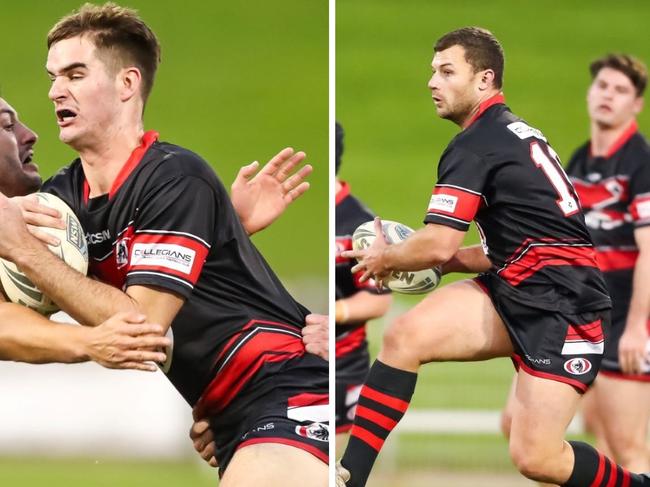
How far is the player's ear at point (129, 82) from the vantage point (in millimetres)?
3143

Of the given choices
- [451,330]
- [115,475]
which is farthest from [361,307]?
[115,475]

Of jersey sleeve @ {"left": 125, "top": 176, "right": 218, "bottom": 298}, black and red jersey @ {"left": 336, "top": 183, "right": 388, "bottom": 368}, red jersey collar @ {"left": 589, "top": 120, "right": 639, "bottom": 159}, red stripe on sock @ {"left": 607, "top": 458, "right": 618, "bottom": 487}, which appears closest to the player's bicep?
jersey sleeve @ {"left": 125, "top": 176, "right": 218, "bottom": 298}

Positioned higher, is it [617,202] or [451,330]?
[617,202]

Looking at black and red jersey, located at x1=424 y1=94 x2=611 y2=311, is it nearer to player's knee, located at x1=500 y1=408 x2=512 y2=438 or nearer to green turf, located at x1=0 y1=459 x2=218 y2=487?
player's knee, located at x1=500 y1=408 x2=512 y2=438

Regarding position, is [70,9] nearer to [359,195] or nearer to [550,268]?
[359,195]

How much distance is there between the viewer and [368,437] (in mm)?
3061

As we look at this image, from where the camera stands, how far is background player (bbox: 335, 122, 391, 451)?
12.4 feet

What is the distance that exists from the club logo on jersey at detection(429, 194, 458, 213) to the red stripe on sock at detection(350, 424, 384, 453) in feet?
2.10

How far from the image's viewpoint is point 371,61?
12.6 feet

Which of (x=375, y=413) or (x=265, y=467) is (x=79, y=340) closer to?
(x=265, y=467)

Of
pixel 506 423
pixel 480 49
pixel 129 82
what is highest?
pixel 480 49

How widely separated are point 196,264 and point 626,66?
194 cm

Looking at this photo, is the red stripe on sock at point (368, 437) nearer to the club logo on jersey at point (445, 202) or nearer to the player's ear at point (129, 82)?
the club logo on jersey at point (445, 202)

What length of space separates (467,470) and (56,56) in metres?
2.09
